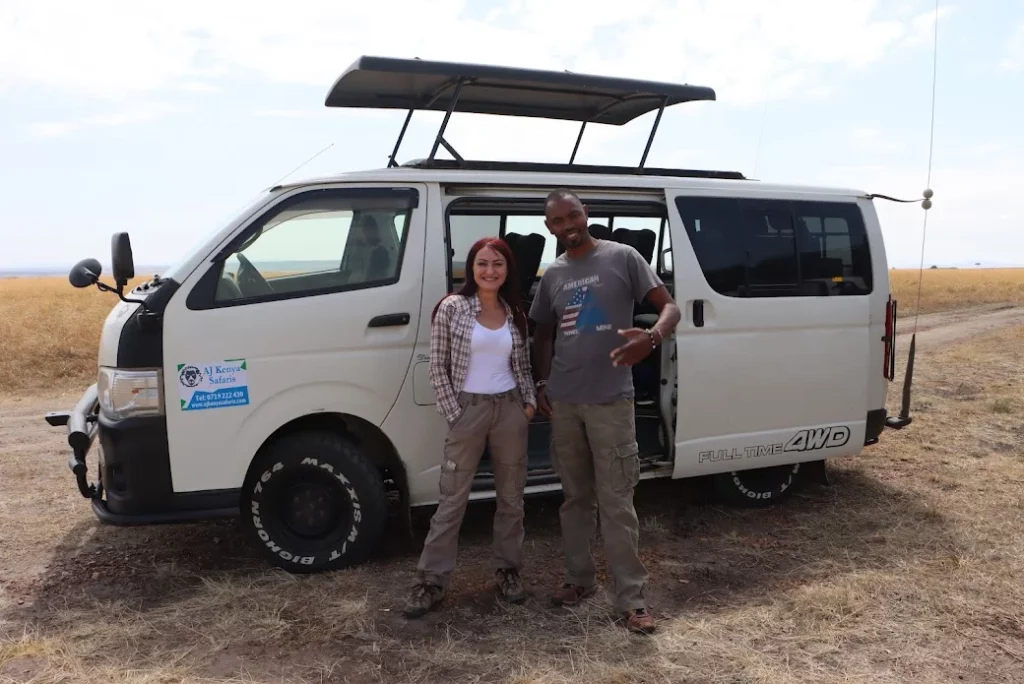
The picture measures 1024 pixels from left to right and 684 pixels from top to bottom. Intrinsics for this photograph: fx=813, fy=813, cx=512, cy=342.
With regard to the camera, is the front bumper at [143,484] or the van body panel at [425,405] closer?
the front bumper at [143,484]

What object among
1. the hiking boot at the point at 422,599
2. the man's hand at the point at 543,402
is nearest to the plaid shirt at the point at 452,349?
the man's hand at the point at 543,402

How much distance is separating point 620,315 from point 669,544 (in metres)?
1.78

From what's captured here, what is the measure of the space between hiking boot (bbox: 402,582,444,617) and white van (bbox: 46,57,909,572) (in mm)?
526

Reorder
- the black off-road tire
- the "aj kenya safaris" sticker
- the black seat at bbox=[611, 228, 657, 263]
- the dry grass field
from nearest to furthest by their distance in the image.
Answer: the dry grass field, the "aj kenya safaris" sticker, the black off-road tire, the black seat at bbox=[611, 228, 657, 263]

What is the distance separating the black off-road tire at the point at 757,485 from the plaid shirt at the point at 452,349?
2.23m

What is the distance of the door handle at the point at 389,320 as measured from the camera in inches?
166

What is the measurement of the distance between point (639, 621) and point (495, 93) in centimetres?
332

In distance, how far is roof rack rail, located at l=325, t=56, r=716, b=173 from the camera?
4512 millimetres

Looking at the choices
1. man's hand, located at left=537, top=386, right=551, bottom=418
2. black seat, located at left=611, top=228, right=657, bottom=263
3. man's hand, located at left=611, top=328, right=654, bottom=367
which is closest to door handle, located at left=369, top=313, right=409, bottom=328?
man's hand, located at left=537, top=386, right=551, bottom=418

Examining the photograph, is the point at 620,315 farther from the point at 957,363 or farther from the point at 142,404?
the point at 957,363

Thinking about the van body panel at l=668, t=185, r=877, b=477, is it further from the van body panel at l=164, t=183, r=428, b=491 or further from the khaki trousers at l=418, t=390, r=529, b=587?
the van body panel at l=164, t=183, r=428, b=491

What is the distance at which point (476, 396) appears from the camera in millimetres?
3807

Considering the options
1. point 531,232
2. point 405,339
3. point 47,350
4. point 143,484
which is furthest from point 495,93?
point 47,350

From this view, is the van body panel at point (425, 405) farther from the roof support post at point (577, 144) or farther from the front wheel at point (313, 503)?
the roof support post at point (577, 144)
